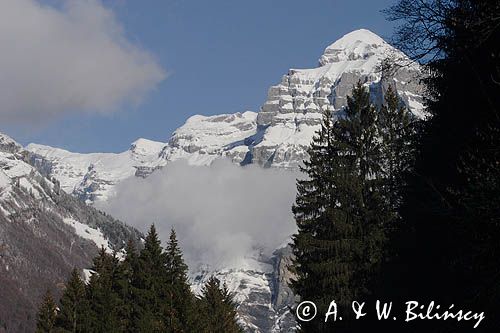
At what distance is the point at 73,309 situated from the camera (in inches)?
1598

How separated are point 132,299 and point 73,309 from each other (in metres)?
3.32

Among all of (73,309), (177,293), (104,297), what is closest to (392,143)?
(177,293)

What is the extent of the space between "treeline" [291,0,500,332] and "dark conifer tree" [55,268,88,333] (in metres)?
13.6

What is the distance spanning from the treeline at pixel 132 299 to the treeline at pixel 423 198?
24.5 ft

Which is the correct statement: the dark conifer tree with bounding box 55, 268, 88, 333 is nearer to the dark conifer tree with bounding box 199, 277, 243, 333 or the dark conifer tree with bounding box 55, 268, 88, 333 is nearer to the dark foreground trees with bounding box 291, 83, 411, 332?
the dark conifer tree with bounding box 199, 277, 243, 333

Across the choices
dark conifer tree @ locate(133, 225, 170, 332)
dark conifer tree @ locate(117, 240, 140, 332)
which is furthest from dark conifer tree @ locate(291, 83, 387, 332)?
dark conifer tree @ locate(117, 240, 140, 332)

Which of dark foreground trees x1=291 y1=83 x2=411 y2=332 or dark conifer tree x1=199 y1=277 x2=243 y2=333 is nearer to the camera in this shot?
dark foreground trees x1=291 y1=83 x2=411 y2=332

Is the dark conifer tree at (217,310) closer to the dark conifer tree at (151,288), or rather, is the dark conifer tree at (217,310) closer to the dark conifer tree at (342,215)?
the dark conifer tree at (151,288)

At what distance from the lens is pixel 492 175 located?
11.6m

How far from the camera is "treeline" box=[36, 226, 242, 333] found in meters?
37.2

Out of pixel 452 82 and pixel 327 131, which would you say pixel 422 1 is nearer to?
pixel 452 82

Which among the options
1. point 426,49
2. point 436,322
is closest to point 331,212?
point 436,322

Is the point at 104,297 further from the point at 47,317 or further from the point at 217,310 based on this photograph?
the point at 217,310

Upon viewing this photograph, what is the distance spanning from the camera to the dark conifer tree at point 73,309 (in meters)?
39.8
